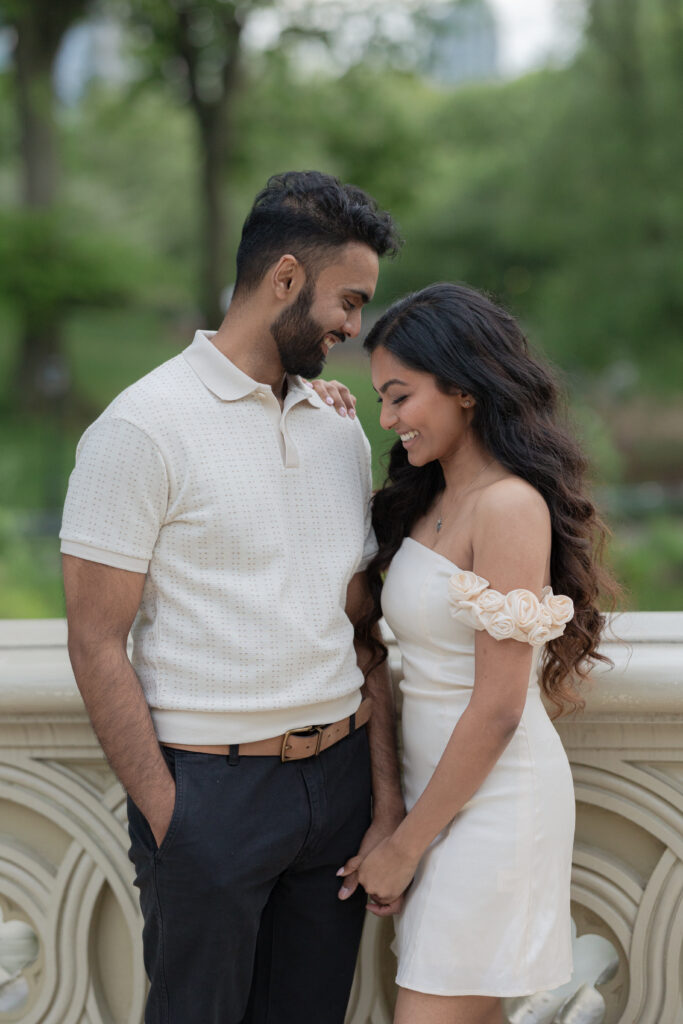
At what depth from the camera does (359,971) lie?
209 centimetres

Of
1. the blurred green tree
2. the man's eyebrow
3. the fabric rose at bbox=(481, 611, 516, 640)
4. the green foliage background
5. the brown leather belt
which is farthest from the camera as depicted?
the blurred green tree

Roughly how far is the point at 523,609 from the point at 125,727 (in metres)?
0.68

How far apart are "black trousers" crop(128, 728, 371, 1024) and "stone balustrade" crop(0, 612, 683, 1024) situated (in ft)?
0.58

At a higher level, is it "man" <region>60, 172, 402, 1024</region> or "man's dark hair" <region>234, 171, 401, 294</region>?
"man's dark hair" <region>234, 171, 401, 294</region>

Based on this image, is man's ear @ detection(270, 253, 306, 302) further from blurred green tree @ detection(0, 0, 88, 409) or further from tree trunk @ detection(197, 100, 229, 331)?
blurred green tree @ detection(0, 0, 88, 409)

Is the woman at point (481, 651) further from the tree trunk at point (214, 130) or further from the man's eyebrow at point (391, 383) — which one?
the tree trunk at point (214, 130)

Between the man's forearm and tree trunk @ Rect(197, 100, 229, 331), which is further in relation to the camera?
tree trunk @ Rect(197, 100, 229, 331)

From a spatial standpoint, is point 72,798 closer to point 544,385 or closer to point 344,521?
point 344,521

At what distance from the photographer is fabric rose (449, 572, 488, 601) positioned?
1716 millimetres

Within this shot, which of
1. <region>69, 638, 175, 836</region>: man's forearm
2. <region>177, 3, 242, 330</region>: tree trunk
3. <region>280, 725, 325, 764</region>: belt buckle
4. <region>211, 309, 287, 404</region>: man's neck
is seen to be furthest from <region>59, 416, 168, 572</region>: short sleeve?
<region>177, 3, 242, 330</region>: tree trunk

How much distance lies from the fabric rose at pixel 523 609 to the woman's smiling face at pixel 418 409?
1.15ft

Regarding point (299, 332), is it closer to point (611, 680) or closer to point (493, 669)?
point (493, 669)

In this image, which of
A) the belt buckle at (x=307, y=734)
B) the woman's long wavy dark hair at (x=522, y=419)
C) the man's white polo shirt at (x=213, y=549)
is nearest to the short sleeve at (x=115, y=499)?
the man's white polo shirt at (x=213, y=549)

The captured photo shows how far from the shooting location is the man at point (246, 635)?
5.74 feet
